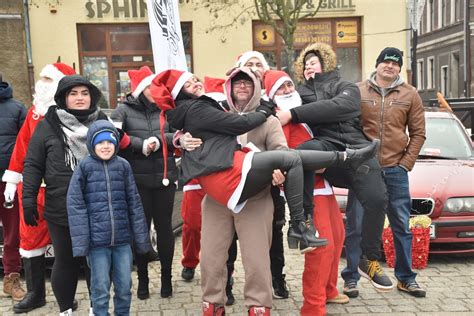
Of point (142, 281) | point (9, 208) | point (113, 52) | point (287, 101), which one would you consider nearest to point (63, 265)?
point (142, 281)

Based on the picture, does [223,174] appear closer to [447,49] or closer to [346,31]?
[346,31]

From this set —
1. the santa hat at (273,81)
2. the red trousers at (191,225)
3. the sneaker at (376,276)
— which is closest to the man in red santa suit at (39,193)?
the red trousers at (191,225)

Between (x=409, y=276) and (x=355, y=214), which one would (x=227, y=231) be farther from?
(x=409, y=276)

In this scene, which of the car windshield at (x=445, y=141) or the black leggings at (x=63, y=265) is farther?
the car windshield at (x=445, y=141)

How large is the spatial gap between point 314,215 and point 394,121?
1.13 metres

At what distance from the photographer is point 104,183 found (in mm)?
4012

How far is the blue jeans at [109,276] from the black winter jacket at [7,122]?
5.17ft

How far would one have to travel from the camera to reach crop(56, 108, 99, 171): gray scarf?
4219 mm

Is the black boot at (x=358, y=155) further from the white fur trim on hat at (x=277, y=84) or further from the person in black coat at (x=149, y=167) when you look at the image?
the person in black coat at (x=149, y=167)

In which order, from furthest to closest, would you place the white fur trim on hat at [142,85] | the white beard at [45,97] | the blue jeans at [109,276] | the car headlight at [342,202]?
1. the car headlight at [342,202]
2. the white fur trim on hat at [142,85]
3. the white beard at [45,97]
4. the blue jeans at [109,276]

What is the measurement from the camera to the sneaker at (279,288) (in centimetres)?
492

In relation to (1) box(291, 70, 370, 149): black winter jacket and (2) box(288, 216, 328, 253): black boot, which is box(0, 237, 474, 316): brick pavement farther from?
(1) box(291, 70, 370, 149): black winter jacket

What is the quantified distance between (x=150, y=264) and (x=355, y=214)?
2.39m

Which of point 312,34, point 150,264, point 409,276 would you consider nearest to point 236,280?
point 150,264
